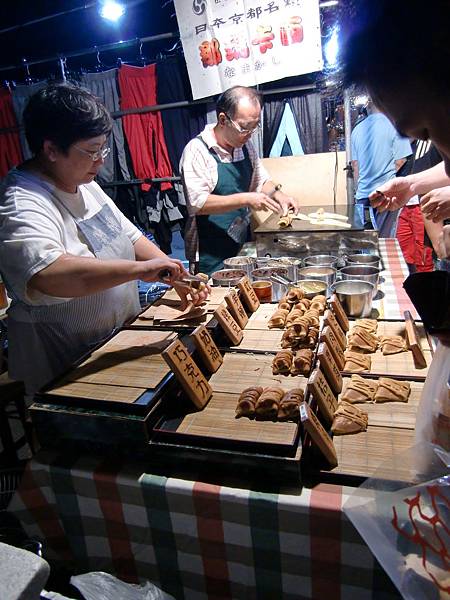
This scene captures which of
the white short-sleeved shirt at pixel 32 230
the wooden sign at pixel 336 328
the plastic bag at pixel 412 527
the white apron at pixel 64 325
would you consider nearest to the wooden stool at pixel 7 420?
the white apron at pixel 64 325

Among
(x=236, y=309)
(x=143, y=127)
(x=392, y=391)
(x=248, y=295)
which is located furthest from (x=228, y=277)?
(x=143, y=127)

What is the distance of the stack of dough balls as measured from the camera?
1254 mm

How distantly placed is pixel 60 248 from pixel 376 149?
15.6 feet

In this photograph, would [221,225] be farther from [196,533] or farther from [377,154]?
[196,533]

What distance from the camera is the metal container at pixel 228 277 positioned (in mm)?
2393

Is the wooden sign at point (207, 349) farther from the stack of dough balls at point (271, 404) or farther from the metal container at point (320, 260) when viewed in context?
the metal container at point (320, 260)

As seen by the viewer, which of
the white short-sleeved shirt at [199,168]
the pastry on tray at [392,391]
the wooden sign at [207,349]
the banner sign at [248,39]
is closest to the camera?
the pastry on tray at [392,391]

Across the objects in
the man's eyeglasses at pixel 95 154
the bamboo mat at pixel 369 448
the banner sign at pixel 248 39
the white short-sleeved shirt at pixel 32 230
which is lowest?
the bamboo mat at pixel 369 448

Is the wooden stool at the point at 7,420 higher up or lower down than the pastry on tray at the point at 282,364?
lower down

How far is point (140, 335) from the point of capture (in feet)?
5.76

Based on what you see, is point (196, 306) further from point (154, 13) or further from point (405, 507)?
point (154, 13)

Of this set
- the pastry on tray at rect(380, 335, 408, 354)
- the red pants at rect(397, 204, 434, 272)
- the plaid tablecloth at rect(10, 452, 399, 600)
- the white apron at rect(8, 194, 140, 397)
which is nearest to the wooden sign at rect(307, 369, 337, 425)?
the plaid tablecloth at rect(10, 452, 399, 600)

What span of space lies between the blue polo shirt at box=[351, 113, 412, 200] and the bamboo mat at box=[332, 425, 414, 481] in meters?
4.57

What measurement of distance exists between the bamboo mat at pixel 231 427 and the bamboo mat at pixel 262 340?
42 cm
